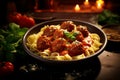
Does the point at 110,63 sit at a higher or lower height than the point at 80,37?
lower

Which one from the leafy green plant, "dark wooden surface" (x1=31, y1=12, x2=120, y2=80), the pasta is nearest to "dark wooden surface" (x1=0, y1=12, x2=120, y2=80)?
"dark wooden surface" (x1=31, y1=12, x2=120, y2=80)

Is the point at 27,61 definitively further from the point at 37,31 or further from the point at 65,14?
the point at 65,14

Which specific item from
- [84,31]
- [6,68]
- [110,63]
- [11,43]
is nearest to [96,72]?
[110,63]

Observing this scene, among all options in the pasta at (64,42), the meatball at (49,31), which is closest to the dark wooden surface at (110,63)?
the pasta at (64,42)

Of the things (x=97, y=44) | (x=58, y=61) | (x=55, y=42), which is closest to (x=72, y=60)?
(x=58, y=61)

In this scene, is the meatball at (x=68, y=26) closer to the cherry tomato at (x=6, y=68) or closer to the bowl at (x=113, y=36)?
the bowl at (x=113, y=36)

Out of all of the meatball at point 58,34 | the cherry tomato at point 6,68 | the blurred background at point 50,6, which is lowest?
the cherry tomato at point 6,68

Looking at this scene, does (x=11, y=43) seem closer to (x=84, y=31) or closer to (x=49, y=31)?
(x=49, y=31)
